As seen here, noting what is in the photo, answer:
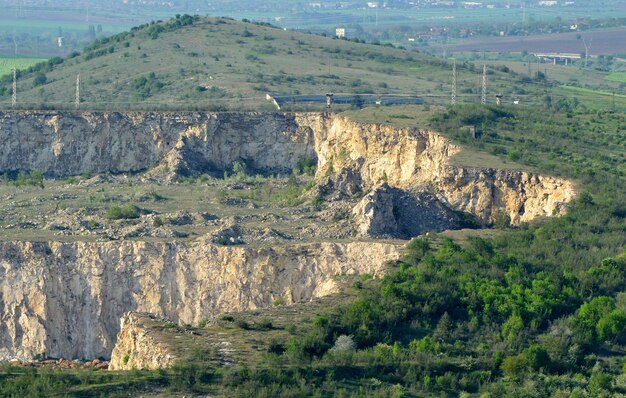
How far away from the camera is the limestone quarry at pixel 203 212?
219 feet

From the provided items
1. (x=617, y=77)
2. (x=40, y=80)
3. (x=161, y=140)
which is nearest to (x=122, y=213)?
(x=161, y=140)

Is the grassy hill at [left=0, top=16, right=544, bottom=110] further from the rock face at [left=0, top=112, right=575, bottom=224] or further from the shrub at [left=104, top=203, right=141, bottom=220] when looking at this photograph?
the shrub at [left=104, top=203, right=141, bottom=220]

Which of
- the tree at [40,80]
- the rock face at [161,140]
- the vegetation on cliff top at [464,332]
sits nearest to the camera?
the vegetation on cliff top at [464,332]

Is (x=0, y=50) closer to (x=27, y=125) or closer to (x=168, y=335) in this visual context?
(x=27, y=125)

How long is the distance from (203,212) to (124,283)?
834 centimetres

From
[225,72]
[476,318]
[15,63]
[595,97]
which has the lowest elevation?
[15,63]

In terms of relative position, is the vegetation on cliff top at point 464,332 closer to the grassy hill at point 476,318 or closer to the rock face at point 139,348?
the grassy hill at point 476,318

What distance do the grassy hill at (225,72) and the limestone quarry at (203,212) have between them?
10.6 ft

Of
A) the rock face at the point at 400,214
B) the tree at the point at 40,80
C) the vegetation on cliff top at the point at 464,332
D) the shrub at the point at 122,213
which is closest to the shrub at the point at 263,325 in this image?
A: the vegetation on cliff top at the point at 464,332

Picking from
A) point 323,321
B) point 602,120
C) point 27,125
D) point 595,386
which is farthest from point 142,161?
point 595,386

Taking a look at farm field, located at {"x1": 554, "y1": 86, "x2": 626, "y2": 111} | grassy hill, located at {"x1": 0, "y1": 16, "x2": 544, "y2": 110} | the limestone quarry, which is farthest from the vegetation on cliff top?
farm field, located at {"x1": 554, "y1": 86, "x2": 626, "y2": 111}

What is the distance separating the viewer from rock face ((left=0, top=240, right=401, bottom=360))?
218 feet

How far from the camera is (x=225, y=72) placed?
104 metres

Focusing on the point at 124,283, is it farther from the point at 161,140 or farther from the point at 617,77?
the point at 617,77
